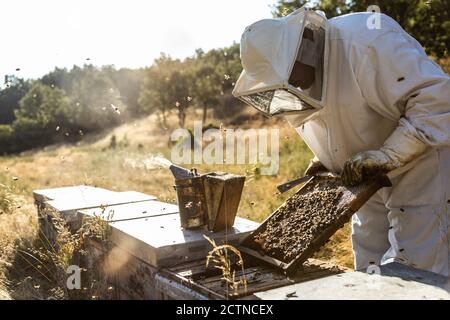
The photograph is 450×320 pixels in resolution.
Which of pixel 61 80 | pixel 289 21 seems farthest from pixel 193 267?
pixel 61 80

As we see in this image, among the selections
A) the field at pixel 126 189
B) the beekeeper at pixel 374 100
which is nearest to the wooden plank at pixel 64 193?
the field at pixel 126 189

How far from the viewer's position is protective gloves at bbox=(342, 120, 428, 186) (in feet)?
8.93

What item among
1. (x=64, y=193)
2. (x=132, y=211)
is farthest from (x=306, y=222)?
(x=64, y=193)

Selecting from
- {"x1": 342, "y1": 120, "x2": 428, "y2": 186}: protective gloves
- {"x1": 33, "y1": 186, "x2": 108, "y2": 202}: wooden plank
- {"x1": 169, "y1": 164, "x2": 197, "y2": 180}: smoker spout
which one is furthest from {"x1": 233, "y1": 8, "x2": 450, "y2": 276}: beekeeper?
{"x1": 33, "y1": 186, "x2": 108, "y2": 202}: wooden plank

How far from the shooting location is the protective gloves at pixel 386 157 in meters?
2.72

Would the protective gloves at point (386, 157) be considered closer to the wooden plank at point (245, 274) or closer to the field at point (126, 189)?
the wooden plank at point (245, 274)

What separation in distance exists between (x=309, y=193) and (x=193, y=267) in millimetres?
920

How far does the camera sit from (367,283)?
2.27 m

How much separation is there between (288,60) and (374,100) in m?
0.65

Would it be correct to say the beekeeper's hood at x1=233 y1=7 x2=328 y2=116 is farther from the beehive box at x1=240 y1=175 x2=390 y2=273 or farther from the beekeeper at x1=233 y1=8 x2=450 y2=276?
the beehive box at x1=240 y1=175 x2=390 y2=273

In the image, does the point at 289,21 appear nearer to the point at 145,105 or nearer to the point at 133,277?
the point at 133,277

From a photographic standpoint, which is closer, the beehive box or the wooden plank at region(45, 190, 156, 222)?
the beehive box

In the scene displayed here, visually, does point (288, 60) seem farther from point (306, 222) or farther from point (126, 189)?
point (126, 189)

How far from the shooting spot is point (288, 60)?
2.81m
